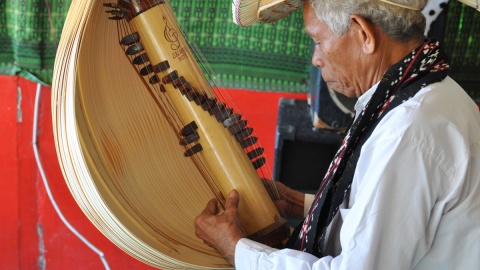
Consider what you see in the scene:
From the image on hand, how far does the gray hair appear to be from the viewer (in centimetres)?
127

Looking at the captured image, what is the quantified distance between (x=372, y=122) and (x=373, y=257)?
0.27 metres

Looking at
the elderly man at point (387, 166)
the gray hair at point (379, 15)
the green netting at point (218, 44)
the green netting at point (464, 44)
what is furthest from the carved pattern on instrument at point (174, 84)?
the green netting at point (464, 44)

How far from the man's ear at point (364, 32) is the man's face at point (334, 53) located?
0.02 metres

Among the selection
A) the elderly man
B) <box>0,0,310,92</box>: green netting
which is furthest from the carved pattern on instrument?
<box>0,0,310,92</box>: green netting

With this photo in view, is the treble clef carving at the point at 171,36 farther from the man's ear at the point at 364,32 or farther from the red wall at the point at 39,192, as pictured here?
the red wall at the point at 39,192

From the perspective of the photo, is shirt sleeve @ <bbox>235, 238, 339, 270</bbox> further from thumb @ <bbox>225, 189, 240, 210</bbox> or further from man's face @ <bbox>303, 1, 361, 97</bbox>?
man's face @ <bbox>303, 1, 361, 97</bbox>

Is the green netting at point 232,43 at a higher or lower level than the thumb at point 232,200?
higher

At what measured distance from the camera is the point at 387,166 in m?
1.14

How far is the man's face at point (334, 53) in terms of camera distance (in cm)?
133

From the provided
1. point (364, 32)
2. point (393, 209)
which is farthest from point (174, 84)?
point (393, 209)

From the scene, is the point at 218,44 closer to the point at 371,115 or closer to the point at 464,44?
the point at 464,44

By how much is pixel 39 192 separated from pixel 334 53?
2.03 metres

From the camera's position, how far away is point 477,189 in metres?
1.19

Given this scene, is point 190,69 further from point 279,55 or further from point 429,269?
point 279,55
